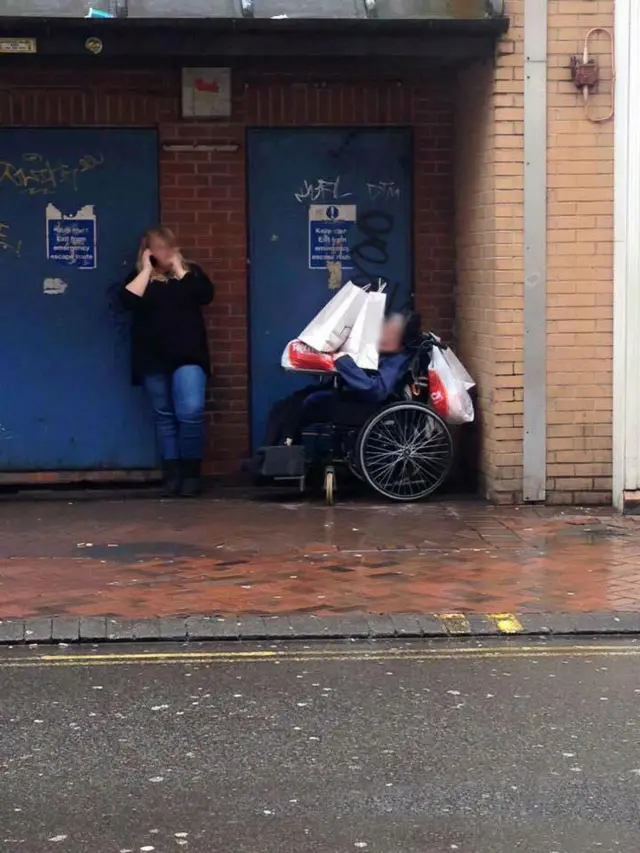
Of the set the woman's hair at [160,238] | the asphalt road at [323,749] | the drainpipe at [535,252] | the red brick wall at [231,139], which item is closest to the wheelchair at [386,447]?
the drainpipe at [535,252]

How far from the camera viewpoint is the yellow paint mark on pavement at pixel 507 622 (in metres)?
6.86

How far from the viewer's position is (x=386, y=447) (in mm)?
9812

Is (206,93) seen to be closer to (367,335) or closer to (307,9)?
(307,9)

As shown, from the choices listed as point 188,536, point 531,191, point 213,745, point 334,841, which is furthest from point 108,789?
point 531,191

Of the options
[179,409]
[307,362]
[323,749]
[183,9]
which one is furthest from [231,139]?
[323,749]

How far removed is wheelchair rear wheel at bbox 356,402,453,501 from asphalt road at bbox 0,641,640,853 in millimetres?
3214

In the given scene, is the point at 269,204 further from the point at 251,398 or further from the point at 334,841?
the point at 334,841

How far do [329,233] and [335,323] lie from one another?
101 centimetres

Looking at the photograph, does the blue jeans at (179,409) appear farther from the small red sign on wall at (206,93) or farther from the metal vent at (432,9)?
the metal vent at (432,9)

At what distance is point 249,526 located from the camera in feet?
30.5

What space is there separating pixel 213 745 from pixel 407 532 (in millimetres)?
3944

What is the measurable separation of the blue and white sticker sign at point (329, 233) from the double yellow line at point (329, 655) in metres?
4.64

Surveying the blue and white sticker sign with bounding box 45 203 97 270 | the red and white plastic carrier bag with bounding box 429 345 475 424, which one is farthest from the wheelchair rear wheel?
the blue and white sticker sign with bounding box 45 203 97 270

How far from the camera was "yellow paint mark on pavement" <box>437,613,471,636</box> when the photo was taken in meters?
6.84
